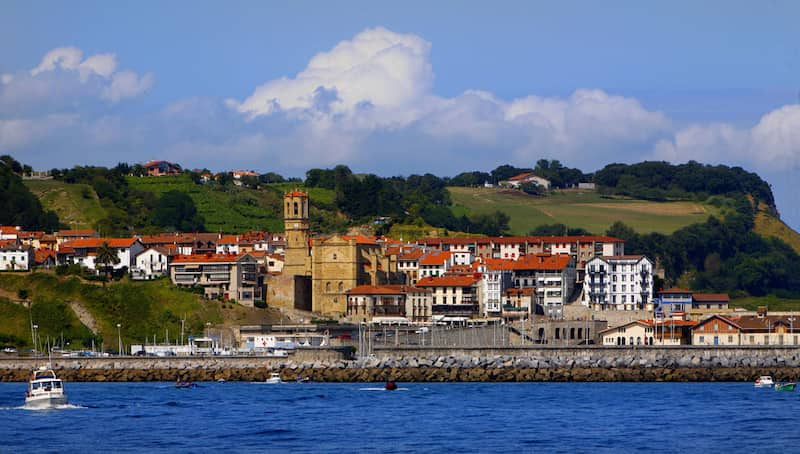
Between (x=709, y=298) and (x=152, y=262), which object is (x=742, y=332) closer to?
(x=709, y=298)

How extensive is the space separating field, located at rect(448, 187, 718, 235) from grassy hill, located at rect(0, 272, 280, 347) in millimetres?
58668

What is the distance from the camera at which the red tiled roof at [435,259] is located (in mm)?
114856

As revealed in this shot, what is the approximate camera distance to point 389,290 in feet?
343

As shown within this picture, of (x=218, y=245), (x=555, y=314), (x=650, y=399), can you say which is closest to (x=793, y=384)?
(x=650, y=399)

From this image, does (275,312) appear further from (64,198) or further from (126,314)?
(64,198)

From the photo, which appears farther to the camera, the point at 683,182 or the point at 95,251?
the point at 683,182

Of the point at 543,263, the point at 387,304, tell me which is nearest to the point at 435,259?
the point at 543,263

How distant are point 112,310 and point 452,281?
23297 mm

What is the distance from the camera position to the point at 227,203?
149625 mm

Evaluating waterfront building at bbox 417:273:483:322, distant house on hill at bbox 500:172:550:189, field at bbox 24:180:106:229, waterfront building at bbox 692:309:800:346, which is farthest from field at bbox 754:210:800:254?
waterfront building at bbox 692:309:800:346

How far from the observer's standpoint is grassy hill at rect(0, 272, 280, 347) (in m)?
96.5

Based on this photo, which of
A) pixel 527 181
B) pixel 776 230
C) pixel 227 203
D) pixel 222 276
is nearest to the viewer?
pixel 222 276

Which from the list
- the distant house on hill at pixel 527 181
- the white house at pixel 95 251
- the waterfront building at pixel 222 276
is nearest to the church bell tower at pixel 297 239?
the waterfront building at pixel 222 276

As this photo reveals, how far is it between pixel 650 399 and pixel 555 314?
132 ft
